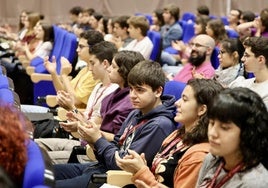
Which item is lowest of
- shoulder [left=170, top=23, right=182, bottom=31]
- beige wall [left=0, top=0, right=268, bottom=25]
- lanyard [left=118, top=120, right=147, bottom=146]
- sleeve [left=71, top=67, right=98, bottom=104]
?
beige wall [left=0, top=0, right=268, bottom=25]

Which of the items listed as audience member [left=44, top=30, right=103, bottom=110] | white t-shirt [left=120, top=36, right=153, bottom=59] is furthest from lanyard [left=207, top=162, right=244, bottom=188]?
white t-shirt [left=120, top=36, right=153, bottom=59]

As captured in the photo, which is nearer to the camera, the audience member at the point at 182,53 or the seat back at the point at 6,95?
the seat back at the point at 6,95

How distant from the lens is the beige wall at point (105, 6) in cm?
1034

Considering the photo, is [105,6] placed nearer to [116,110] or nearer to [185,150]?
[116,110]

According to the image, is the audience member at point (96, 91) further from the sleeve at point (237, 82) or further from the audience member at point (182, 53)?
the audience member at point (182, 53)

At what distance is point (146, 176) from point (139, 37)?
163 inches

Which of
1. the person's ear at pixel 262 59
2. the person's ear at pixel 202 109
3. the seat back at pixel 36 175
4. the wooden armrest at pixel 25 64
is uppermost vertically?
the seat back at pixel 36 175

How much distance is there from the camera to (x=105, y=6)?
1123cm

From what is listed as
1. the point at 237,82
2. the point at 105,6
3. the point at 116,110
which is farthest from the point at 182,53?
the point at 116,110

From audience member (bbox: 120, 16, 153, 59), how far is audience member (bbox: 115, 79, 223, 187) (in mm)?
3748

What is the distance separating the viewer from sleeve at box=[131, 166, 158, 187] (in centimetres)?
241

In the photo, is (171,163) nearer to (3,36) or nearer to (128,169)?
(128,169)

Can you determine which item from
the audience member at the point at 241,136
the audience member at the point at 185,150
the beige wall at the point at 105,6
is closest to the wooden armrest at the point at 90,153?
the audience member at the point at 185,150

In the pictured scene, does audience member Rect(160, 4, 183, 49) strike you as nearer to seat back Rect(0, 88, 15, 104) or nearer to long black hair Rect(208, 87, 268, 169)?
seat back Rect(0, 88, 15, 104)
